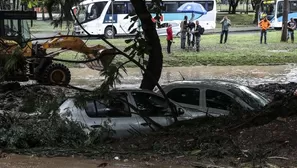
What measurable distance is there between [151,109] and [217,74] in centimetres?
1307

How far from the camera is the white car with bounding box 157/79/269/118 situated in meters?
9.59

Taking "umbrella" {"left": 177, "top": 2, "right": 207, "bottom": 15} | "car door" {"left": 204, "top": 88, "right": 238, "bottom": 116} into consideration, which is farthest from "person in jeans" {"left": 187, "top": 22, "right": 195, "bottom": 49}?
"car door" {"left": 204, "top": 88, "right": 238, "bottom": 116}

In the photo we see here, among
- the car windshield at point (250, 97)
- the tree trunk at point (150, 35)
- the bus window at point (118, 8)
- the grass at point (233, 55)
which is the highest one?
the bus window at point (118, 8)

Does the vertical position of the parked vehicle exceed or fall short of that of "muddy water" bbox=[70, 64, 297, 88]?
it exceeds it

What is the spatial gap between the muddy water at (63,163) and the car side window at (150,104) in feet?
9.71

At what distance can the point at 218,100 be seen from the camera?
9844mm

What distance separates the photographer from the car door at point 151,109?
28.7 ft

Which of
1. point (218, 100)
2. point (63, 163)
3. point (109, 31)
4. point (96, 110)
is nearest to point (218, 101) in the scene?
point (218, 100)

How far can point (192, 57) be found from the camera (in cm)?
2592

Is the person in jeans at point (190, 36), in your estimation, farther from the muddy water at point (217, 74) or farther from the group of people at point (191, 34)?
the muddy water at point (217, 74)

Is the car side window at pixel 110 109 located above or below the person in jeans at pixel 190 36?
below

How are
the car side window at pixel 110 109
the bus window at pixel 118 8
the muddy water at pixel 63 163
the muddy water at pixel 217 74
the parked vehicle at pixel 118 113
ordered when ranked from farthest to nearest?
the bus window at pixel 118 8
the muddy water at pixel 217 74
the car side window at pixel 110 109
the parked vehicle at pixel 118 113
the muddy water at pixel 63 163

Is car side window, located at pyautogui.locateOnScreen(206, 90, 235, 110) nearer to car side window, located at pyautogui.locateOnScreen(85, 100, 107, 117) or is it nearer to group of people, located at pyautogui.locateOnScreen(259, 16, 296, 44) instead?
car side window, located at pyautogui.locateOnScreen(85, 100, 107, 117)

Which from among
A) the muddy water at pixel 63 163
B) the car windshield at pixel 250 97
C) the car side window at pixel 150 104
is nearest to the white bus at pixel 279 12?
the car windshield at pixel 250 97
